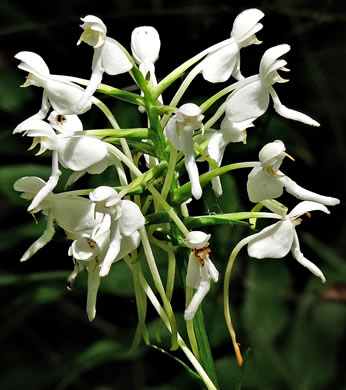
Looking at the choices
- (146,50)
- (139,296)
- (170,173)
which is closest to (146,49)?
(146,50)

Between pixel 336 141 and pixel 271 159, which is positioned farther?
pixel 336 141

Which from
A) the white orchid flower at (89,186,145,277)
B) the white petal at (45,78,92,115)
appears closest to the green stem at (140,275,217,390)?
the white orchid flower at (89,186,145,277)

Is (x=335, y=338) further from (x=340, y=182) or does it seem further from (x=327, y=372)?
(x=340, y=182)

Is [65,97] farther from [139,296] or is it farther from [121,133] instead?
[139,296]

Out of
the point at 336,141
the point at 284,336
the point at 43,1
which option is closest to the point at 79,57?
the point at 43,1

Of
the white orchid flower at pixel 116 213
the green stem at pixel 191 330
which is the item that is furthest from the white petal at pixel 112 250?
the green stem at pixel 191 330
